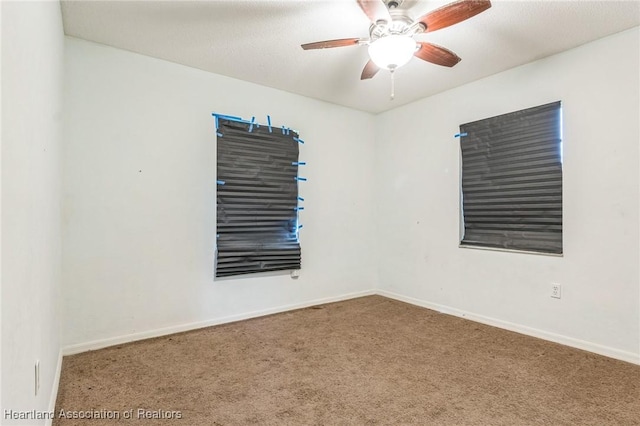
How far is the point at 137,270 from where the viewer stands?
286 centimetres

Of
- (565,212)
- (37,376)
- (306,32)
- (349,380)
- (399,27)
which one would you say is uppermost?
(306,32)

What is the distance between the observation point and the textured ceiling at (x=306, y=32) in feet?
7.31

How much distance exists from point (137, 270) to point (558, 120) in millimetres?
3739

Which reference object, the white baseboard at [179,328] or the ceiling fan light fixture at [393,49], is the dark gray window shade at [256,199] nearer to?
the white baseboard at [179,328]

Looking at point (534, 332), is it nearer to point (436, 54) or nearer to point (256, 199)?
point (436, 54)

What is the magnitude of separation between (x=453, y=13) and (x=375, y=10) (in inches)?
17.3

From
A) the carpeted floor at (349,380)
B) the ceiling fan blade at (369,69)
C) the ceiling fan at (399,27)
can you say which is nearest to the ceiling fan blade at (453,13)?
the ceiling fan at (399,27)

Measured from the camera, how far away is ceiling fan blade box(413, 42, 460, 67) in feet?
7.35

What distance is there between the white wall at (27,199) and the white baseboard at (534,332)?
3353 mm

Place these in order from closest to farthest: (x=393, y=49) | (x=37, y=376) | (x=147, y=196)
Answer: (x=37, y=376) < (x=393, y=49) < (x=147, y=196)

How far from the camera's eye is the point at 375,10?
201 cm

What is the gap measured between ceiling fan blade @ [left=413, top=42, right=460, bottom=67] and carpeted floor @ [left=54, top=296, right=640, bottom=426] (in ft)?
7.10

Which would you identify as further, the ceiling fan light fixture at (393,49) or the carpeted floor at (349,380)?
the ceiling fan light fixture at (393,49)

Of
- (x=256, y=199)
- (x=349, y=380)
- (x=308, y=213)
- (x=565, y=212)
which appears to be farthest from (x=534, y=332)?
(x=256, y=199)
